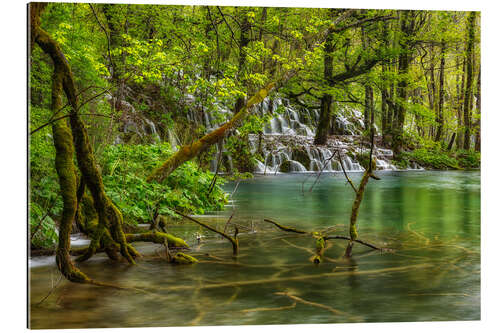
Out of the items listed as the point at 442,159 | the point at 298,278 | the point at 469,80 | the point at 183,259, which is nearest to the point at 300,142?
the point at 442,159

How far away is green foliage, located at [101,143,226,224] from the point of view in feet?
14.8

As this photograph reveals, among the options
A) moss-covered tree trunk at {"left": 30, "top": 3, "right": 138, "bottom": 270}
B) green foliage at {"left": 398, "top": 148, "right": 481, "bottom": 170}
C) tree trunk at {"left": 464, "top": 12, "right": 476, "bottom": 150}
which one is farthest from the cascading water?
moss-covered tree trunk at {"left": 30, "top": 3, "right": 138, "bottom": 270}

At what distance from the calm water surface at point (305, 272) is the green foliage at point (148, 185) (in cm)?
24

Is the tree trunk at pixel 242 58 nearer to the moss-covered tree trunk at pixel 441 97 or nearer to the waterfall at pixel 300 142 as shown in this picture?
the waterfall at pixel 300 142

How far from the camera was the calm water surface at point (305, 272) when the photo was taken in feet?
11.6

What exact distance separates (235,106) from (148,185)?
123cm

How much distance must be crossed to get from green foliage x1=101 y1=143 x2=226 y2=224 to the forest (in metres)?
0.01

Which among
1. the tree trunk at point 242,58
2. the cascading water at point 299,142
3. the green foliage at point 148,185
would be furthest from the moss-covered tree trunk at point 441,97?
the green foliage at point 148,185

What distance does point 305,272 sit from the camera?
4.18 metres

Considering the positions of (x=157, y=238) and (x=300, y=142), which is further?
(x=300, y=142)

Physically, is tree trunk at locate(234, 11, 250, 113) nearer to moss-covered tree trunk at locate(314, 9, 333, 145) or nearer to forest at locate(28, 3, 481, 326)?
forest at locate(28, 3, 481, 326)

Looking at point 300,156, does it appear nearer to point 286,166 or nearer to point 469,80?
point 286,166

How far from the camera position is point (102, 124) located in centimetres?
457
